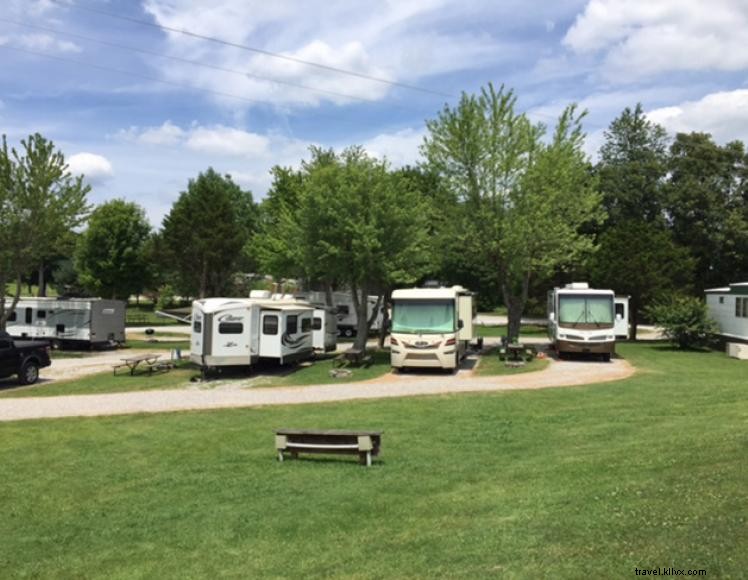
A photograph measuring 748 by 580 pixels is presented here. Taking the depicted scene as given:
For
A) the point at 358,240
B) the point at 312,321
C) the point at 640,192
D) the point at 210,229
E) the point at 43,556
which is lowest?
the point at 43,556

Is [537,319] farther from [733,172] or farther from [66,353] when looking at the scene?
[66,353]

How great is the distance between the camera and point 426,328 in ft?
72.3

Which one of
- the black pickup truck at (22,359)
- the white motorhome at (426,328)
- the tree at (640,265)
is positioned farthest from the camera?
the tree at (640,265)

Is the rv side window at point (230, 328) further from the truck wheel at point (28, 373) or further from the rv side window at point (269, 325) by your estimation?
the truck wheel at point (28, 373)

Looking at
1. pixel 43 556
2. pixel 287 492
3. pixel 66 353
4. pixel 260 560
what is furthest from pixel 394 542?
pixel 66 353

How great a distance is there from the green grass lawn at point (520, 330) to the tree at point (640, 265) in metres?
8.21

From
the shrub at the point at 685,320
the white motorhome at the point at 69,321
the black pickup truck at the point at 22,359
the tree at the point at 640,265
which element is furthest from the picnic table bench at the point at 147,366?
the tree at the point at 640,265

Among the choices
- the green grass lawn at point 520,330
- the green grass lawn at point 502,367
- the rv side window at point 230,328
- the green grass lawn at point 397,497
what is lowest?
the green grass lawn at point 397,497

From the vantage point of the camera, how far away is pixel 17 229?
3077 cm

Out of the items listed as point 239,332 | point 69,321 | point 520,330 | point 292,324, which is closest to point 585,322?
point 292,324

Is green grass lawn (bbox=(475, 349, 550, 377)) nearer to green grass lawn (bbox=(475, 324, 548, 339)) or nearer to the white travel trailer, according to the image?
the white travel trailer

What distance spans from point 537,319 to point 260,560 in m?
55.2

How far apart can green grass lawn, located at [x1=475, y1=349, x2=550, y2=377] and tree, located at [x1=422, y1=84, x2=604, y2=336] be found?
15.9 feet

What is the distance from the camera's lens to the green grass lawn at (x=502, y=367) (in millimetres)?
21953
